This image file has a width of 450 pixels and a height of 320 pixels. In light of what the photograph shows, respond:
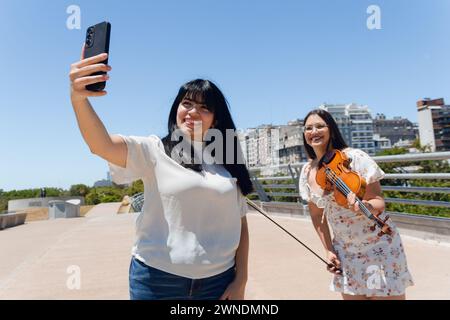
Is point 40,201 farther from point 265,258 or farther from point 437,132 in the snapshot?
point 437,132

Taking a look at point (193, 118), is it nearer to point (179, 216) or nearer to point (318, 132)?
point (179, 216)

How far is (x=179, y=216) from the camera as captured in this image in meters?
1.35

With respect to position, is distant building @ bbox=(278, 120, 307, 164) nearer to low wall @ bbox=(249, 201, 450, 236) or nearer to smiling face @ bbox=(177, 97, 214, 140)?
low wall @ bbox=(249, 201, 450, 236)

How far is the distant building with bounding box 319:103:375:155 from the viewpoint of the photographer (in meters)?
131

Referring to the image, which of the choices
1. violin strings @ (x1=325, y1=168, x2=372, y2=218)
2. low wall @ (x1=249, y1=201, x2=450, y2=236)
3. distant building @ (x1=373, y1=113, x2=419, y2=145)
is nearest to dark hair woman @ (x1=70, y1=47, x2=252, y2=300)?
violin strings @ (x1=325, y1=168, x2=372, y2=218)

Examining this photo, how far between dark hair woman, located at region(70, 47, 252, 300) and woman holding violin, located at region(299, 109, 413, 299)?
2.57ft

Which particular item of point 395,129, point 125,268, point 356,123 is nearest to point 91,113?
point 125,268

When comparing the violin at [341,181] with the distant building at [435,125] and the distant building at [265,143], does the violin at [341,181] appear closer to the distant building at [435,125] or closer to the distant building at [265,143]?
the distant building at [265,143]

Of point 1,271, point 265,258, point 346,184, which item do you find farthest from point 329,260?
point 1,271

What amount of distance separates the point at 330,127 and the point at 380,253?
0.80m

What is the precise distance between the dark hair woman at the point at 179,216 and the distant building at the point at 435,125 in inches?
4520

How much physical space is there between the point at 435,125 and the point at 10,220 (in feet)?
383

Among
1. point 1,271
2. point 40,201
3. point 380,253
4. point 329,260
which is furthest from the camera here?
point 40,201

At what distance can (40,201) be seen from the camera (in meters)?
30.3
